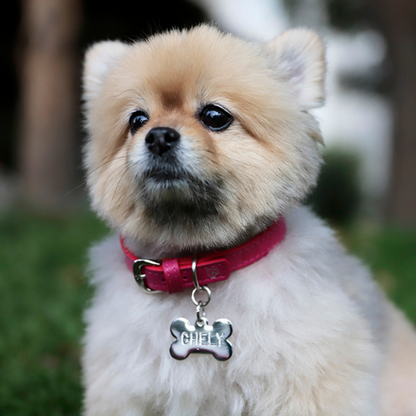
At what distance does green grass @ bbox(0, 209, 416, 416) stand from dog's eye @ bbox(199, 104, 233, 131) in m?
Result: 2.01

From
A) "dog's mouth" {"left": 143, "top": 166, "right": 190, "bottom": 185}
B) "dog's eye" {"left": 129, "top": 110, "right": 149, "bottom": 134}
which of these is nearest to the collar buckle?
"dog's mouth" {"left": 143, "top": 166, "right": 190, "bottom": 185}

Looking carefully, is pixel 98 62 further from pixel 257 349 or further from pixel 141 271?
pixel 257 349

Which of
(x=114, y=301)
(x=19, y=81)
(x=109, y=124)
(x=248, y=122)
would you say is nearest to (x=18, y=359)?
(x=114, y=301)

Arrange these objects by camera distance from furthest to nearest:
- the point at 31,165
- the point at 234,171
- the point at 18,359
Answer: the point at 31,165 < the point at 18,359 < the point at 234,171

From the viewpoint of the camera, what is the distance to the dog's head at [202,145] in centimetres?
208

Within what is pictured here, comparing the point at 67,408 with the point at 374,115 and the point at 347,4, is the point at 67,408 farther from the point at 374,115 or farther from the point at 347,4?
the point at 374,115

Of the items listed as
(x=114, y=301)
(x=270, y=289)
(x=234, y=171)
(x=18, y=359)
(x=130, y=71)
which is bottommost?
(x=18, y=359)

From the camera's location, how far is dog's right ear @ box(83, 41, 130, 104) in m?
2.68

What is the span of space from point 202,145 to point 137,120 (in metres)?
0.45

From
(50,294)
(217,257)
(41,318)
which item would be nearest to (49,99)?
(50,294)

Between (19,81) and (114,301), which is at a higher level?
(114,301)

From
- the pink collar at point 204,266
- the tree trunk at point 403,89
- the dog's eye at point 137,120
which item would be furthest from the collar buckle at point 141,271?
the tree trunk at point 403,89

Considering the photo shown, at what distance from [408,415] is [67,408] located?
79.2 inches

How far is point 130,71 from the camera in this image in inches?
89.6
